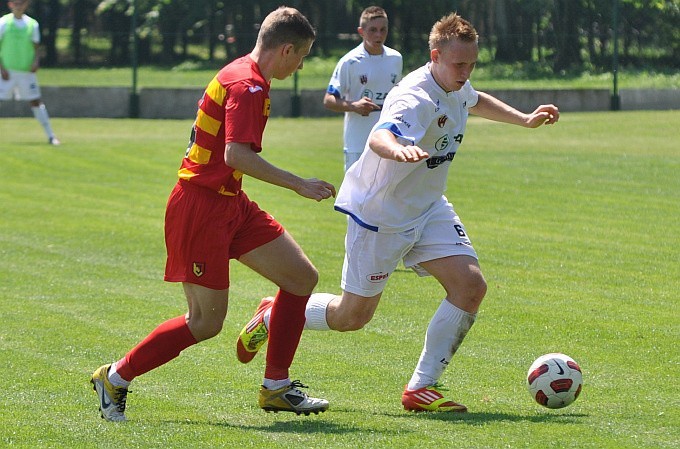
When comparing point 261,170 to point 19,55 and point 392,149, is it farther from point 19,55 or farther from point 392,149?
point 19,55

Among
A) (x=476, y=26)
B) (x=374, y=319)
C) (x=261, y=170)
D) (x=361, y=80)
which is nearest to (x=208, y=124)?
(x=261, y=170)

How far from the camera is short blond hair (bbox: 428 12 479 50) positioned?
6.08 metres

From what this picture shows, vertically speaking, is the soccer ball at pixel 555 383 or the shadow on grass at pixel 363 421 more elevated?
the soccer ball at pixel 555 383

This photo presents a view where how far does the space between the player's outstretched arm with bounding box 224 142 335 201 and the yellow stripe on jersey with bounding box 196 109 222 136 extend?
252 mm

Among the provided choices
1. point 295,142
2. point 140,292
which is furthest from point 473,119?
point 140,292

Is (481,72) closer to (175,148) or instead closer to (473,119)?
(473,119)

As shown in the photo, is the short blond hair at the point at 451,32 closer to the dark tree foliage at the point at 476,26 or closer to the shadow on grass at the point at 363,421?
the shadow on grass at the point at 363,421

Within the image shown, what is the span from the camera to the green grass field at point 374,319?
575 cm

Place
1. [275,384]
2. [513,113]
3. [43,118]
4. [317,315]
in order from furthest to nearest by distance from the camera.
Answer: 1. [43,118]
2. [513,113]
3. [317,315]
4. [275,384]

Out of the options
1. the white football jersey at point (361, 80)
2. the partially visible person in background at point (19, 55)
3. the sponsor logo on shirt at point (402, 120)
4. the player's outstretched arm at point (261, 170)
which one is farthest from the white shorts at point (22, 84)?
the player's outstretched arm at point (261, 170)

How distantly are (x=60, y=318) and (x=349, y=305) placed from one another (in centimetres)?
292

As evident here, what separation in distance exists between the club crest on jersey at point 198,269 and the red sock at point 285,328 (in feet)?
1.76

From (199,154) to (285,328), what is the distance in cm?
102

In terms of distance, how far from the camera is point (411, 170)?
6312 millimetres
